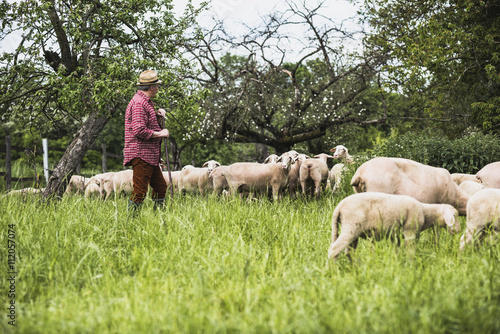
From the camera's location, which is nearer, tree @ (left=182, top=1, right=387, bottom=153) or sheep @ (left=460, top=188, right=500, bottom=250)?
Result: sheep @ (left=460, top=188, right=500, bottom=250)

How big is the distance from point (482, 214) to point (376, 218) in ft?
4.13

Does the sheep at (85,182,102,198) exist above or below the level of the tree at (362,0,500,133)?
below

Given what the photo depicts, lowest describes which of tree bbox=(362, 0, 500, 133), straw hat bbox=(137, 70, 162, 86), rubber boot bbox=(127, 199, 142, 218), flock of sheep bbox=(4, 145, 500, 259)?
rubber boot bbox=(127, 199, 142, 218)

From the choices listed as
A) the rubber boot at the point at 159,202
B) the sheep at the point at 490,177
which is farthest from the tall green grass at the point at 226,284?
the sheep at the point at 490,177

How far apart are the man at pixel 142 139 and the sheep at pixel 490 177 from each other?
5.15 meters

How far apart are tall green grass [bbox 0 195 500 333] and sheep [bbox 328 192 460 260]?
0.16 metres

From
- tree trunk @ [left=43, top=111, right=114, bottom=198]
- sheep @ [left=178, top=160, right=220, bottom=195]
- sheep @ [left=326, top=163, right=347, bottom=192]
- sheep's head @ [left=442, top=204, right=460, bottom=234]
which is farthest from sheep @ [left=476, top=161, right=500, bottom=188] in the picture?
tree trunk @ [left=43, top=111, right=114, bottom=198]

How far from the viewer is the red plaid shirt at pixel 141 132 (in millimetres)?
5551

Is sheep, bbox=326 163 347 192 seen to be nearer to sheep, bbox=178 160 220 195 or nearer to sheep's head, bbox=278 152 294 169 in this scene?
sheep's head, bbox=278 152 294 169

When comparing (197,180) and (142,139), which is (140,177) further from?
(197,180)

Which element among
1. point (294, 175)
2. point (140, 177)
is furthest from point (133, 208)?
point (294, 175)

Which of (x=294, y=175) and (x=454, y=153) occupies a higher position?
(x=454, y=153)

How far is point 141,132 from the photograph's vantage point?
5.50 m

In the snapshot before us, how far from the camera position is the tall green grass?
2.46m
